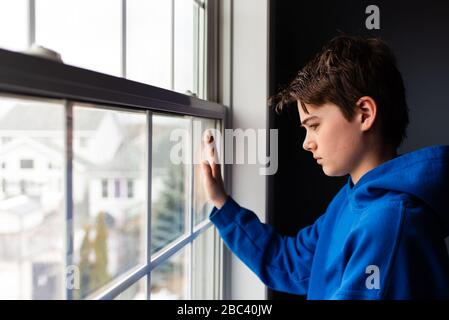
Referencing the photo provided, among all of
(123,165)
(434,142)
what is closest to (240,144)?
(123,165)

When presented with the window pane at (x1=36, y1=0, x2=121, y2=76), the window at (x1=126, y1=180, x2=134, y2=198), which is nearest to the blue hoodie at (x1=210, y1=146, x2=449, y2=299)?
the window at (x1=126, y1=180, x2=134, y2=198)

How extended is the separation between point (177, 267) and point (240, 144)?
0.41 meters

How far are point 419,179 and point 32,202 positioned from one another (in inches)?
23.1

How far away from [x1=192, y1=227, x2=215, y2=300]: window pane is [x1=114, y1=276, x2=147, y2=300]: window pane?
0.32 metres

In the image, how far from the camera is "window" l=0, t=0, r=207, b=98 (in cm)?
45

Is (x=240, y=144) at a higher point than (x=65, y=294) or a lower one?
higher

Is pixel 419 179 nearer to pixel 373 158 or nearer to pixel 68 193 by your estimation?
pixel 373 158

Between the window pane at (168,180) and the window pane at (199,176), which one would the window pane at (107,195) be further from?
the window pane at (199,176)

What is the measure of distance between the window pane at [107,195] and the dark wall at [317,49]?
61 cm

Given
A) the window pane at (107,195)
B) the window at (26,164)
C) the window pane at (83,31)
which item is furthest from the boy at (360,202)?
the window at (26,164)

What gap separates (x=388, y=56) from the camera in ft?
2.62

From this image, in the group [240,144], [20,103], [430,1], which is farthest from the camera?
[430,1]

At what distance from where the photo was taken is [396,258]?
61 centimetres

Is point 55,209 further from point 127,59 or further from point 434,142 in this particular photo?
point 434,142
